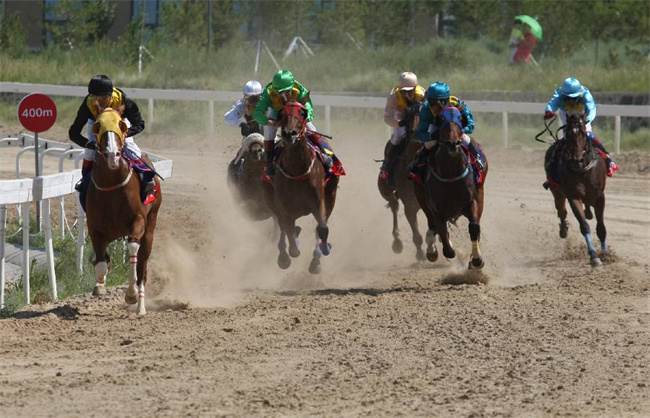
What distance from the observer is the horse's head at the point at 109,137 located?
10305 mm

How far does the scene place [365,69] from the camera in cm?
3481

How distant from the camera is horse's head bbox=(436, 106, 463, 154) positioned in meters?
11.8

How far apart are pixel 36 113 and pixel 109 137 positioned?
2.86 meters

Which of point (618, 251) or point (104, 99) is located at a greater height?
point (104, 99)

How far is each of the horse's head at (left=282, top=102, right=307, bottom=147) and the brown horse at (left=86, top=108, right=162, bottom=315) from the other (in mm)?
1865

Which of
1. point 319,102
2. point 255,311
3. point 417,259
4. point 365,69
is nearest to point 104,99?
point 255,311

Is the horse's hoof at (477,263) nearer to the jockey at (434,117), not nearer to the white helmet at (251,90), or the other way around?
the jockey at (434,117)

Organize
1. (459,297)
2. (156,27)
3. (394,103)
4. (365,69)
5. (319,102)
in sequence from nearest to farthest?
(459,297), (394,103), (319,102), (365,69), (156,27)

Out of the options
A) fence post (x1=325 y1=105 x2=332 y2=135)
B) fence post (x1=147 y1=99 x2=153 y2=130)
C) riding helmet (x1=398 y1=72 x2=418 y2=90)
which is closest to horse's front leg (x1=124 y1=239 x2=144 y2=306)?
riding helmet (x1=398 y1=72 x2=418 y2=90)

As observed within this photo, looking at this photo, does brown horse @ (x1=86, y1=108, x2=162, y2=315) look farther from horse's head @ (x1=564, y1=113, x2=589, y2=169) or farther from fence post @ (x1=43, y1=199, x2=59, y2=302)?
horse's head @ (x1=564, y1=113, x2=589, y2=169)

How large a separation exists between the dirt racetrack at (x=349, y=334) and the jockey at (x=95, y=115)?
1317 mm

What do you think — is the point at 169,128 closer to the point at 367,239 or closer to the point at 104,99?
the point at 367,239

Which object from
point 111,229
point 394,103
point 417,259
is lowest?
point 417,259

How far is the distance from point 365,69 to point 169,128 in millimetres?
8556
